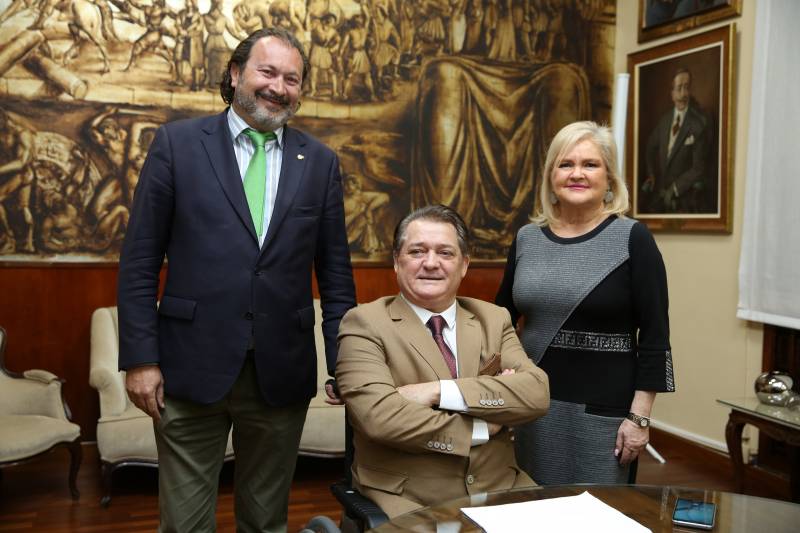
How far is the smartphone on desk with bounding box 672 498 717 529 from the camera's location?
208 cm

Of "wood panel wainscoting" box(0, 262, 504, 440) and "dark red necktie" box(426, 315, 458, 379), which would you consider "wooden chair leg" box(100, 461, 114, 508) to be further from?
"dark red necktie" box(426, 315, 458, 379)

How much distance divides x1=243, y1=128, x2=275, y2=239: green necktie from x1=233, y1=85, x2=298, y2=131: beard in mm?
47

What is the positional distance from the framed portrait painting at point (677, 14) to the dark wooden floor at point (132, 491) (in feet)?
10.5

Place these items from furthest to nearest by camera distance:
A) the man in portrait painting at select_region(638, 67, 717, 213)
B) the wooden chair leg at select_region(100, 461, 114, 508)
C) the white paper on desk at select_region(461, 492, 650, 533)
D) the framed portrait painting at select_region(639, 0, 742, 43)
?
the man in portrait painting at select_region(638, 67, 717, 213)
the framed portrait painting at select_region(639, 0, 742, 43)
the wooden chair leg at select_region(100, 461, 114, 508)
the white paper on desk at select_region(461, 492, 650, 533)

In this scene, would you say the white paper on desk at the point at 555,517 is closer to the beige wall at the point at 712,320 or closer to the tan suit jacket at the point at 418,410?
the tan suit jacket at the point at 418,410

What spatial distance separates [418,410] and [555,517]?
0.58 meters

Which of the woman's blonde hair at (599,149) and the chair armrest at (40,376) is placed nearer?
the woman's blonde hair at (599,149)

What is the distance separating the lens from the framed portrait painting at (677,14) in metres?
5.81

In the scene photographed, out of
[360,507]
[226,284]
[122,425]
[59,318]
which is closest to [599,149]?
[226,284]

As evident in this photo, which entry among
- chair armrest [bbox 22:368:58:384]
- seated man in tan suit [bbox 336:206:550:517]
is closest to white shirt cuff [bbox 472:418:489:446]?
seated man in tan suit [bbox 336:206:550:517]

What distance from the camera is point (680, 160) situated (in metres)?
6.23

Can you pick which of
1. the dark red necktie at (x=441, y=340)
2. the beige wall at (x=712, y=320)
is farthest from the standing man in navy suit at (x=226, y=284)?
the beige wall at (x=712, y=320)

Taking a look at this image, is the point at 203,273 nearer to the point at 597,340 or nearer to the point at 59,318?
the point at 597,340

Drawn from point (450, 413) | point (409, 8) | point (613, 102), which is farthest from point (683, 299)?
point (450, 413)
